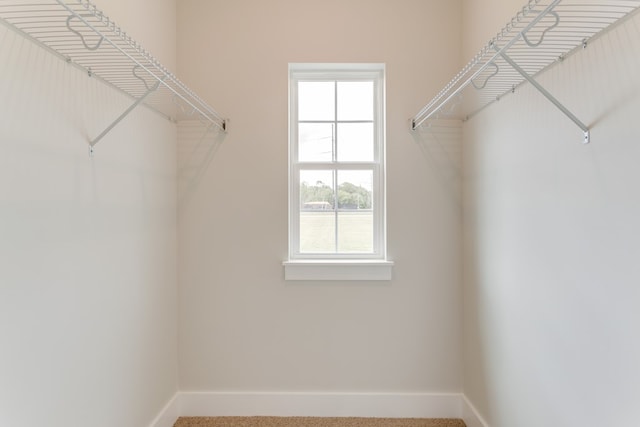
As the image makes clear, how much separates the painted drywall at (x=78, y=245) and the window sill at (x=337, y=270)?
2.42 ft

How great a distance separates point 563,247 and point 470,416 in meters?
1.28

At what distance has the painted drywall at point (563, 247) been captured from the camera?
1032mm

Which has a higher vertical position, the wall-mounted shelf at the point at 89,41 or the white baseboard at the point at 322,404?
the wall-mounted shelf at the point at 89,41

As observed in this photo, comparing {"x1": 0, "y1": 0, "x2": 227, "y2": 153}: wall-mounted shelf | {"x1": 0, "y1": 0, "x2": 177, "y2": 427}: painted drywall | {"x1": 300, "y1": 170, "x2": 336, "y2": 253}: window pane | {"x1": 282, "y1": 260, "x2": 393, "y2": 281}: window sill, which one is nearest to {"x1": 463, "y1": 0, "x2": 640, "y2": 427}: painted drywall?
{"x1": 282, "y1": 260, "x2": 393, "y2": 281}: window sill

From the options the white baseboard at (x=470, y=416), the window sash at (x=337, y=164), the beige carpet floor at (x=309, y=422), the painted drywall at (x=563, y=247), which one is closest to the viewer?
the painted drywall at (x=563, y=247)

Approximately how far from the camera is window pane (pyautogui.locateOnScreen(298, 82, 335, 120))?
2.35 meters

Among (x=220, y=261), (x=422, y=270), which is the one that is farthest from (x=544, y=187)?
(x=220, y=261)

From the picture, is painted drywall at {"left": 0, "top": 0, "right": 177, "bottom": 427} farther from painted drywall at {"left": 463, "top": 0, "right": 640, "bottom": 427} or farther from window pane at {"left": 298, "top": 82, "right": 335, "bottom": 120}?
painted drywall at {"left": 463, "top": 0, "right": 640, "bottom": 427}

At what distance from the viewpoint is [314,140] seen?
7.73ft

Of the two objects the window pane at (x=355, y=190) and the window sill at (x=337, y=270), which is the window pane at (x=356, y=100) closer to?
the window pane at (x=355, y=190)

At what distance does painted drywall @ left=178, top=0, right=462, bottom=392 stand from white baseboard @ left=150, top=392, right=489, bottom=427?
49mm

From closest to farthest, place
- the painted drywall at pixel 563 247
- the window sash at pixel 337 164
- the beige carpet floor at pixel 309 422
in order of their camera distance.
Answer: the painted drywall at pixel 563 247, the beige carpet floor at pixel 309 422, the window sash at pixel 337 164

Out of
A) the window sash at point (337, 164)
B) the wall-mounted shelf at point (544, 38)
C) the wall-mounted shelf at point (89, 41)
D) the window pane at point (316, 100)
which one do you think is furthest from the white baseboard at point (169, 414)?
the wall-mounted shelf at point (544, 38)

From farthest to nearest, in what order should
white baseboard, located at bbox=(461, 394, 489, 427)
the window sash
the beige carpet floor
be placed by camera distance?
the window sash
the beige carpet floor
white baseboard, located at bbox=(461, 394, 489, 427)
